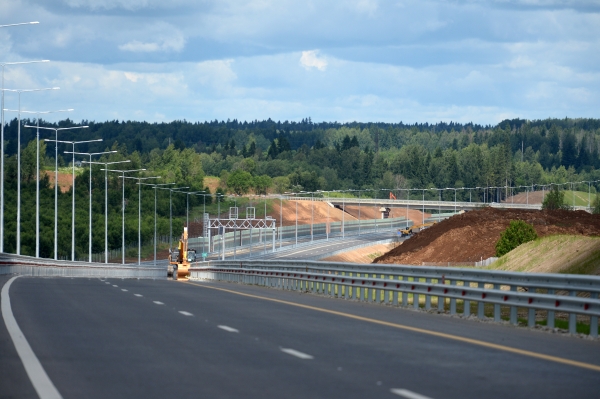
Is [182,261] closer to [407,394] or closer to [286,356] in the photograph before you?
[286,356]

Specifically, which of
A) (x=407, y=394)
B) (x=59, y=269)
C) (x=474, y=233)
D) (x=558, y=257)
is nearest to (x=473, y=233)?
(x=474, y=233)

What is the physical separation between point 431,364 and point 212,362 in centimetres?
276

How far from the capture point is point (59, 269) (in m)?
78.6

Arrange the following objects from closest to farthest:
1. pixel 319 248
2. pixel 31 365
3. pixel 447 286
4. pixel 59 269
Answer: pixel 31 365, pixel 447 286, pixel 59 269, pixel 319 248

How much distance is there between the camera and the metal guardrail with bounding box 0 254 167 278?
6106 centimetres

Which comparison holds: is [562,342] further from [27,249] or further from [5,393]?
[27,249]

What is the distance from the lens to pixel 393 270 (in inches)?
1123

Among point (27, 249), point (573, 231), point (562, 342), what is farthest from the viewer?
point (27, 249)

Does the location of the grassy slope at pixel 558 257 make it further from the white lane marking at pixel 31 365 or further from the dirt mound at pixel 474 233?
the white lane marking at pixel 31 365

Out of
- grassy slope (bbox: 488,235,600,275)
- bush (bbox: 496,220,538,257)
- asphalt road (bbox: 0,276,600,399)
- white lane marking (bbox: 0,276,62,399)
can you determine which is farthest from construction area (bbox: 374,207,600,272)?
white lane marking (bbox: 0,276,62,399)

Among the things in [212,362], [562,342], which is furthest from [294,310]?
[212,362]

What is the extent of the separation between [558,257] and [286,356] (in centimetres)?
3776

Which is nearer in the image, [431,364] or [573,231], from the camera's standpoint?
[431,364]

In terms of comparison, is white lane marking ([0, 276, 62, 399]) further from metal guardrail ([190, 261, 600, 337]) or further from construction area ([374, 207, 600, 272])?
construction area ([374, 207, 600, 272])
